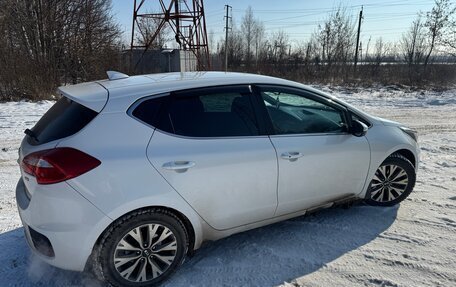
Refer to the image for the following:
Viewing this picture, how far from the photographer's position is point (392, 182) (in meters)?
4.20

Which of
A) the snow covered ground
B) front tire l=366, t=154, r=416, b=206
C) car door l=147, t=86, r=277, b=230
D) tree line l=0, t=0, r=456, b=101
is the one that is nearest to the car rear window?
car door l=147, t=86, r=277, b=230

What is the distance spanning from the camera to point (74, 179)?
96.2 inches

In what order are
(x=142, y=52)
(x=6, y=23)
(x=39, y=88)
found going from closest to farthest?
(x=39, y=88), (x=6, y=23), (x=142, y=52)

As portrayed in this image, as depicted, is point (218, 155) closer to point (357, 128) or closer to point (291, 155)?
point (291, 155)

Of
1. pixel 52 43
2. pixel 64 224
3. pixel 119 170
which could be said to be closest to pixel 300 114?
pixel 119 170

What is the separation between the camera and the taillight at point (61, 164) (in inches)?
96.2

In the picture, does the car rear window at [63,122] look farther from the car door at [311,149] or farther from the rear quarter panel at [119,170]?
the car door at [311,149]

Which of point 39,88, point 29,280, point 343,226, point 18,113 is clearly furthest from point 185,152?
point 39,88

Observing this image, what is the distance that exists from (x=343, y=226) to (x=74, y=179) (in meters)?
2.75

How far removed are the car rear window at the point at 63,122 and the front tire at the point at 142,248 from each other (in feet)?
2.54

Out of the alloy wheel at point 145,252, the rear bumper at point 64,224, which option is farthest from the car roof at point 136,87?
the alloy wheel at point 145,252

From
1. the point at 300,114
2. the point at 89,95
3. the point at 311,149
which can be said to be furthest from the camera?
the point at 300,114

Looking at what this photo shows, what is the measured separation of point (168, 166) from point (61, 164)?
0.74m

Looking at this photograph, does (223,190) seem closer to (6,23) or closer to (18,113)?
(18,113)
